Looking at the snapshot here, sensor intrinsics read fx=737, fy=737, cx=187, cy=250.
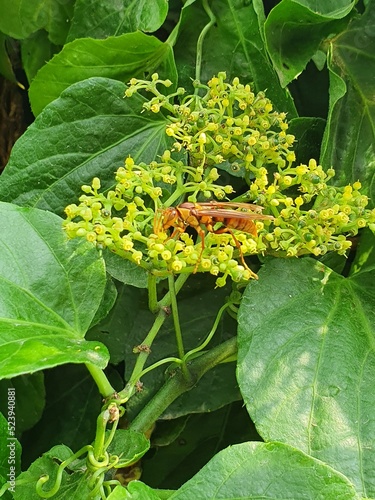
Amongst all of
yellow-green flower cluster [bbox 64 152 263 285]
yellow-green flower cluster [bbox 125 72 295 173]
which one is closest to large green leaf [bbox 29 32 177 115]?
yellow-green flower cluster [bbox 125 72 295 173]

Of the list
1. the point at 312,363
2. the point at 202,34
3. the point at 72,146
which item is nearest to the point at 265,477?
the point at 312,363

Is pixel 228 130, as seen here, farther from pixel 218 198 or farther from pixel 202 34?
pixel 202 34

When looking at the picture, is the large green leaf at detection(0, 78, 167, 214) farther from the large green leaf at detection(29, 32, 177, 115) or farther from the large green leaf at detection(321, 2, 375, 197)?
the large green leaf at detection(321, 2, 375, 197)

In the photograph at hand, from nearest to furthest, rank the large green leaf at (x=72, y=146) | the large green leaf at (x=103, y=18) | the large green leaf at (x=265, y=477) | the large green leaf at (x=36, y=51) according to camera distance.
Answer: the large green leaf at (x=265, y=477), the large green leaf at (x=72, y=146), the large green leaf at (x=103, y=18), the large green leaf at (x=36, y=51)

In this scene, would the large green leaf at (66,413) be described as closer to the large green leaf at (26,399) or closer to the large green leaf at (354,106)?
the large green leaf at (26,399)

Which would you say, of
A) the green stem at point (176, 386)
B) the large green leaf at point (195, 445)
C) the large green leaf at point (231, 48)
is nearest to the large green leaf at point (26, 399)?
the large green leaf at point (195, 445)
